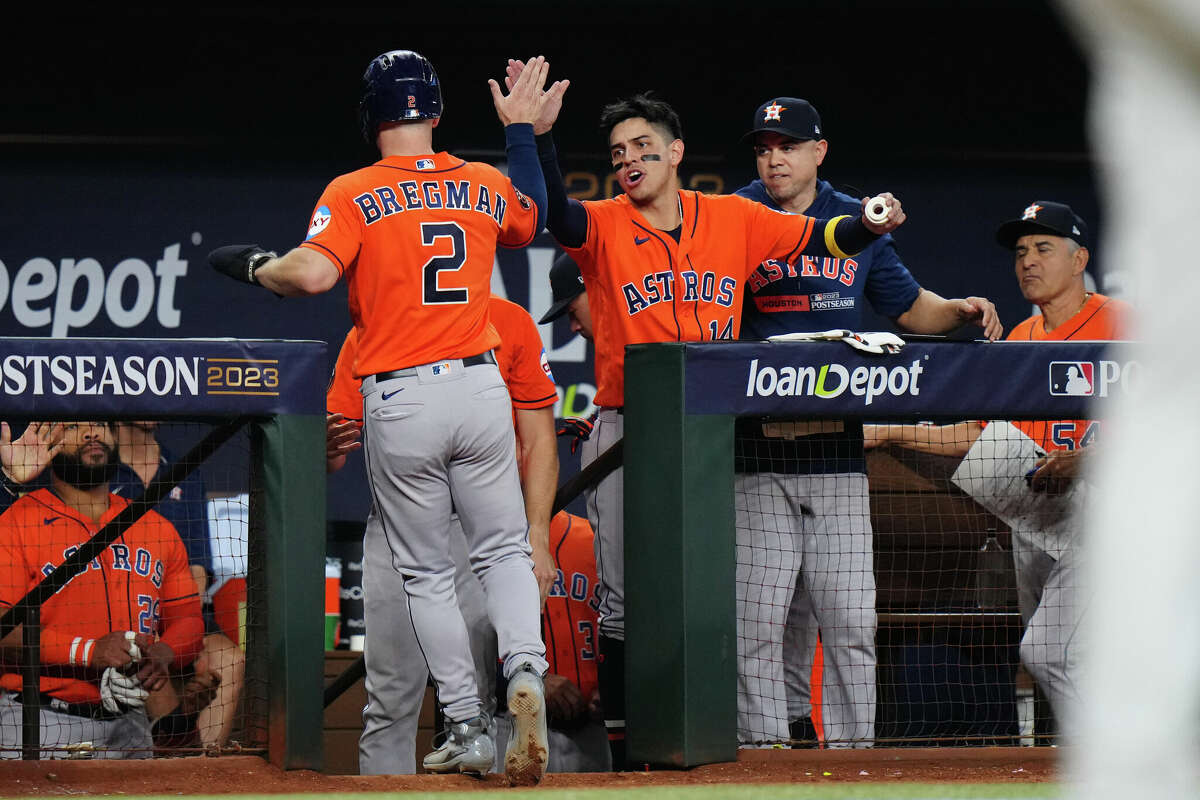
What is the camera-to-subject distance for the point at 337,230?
3.57 m

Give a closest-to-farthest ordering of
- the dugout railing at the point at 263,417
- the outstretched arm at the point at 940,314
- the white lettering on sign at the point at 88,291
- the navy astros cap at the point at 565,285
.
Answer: the dugout railing at the point at 263,417 → the outstretched arm at the point at 940,314 → the navy astros cap at the point at 565,285 → the white lettering on sign at the point at 88,291

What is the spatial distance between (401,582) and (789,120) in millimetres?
1812

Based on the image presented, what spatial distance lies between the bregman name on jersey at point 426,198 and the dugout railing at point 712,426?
0.53 m

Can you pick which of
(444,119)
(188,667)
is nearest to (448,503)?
(188,667)

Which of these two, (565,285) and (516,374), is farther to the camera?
(565,285)

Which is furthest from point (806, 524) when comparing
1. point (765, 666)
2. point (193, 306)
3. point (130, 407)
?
point (193, 306)

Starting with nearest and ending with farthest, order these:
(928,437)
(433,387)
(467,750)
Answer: (467,750), (433,387), (928,437)

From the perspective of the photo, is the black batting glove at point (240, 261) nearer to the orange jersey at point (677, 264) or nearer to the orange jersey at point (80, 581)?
the orange jersey at point (80, 581)

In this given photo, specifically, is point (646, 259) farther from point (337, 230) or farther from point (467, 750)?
point (467, 750)

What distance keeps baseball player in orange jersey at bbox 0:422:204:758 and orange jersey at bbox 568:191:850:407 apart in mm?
1384

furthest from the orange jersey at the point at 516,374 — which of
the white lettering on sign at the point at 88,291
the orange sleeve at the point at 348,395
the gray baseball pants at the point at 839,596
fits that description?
the white lettering on sign at the point at 88,291

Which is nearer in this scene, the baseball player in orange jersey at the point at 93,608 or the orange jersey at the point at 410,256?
the orange jersey at the point at 410,256

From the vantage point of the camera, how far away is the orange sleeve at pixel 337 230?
3.55 metres

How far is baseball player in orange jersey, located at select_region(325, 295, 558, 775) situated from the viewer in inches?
155
